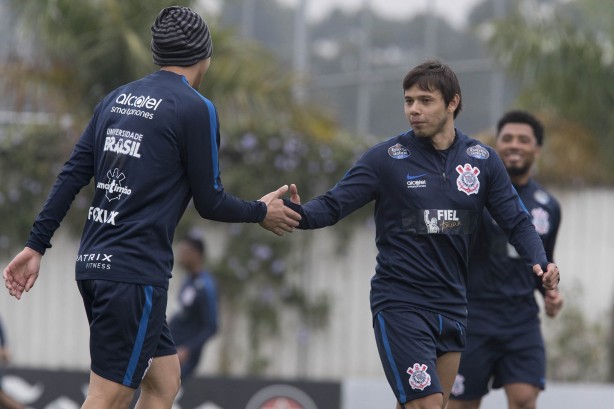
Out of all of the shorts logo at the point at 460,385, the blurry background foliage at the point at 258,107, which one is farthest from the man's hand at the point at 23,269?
the blurry background foliage at the point at 258,107

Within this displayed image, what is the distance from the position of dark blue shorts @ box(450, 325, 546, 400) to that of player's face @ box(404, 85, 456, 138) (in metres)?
1.89

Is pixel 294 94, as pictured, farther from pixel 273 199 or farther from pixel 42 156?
pixel 273 199

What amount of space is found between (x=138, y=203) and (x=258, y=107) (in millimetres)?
8689

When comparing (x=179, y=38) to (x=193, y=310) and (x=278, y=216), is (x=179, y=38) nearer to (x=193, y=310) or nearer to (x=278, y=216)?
(x=278, y=216)

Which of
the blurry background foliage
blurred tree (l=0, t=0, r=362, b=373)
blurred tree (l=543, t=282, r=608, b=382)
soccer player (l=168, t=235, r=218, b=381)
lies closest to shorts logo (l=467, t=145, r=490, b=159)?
soccer player (l=168, t=235, r=218, b=381)

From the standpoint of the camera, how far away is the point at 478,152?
6070mm

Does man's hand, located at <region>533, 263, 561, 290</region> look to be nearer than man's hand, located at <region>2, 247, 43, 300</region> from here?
No

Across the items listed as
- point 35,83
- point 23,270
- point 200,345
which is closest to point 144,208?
point 23,270

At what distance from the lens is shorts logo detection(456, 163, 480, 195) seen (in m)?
5.95

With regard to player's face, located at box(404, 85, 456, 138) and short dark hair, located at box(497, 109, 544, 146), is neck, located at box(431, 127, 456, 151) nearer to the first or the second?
player's face, located at box(404, 85, 456, 138)

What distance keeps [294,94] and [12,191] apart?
373 centimetres

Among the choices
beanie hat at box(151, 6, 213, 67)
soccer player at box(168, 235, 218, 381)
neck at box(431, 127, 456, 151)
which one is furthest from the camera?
soccer player at box(168, 235, 218, 381)

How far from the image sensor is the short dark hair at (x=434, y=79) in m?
5.91

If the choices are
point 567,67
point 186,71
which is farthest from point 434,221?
point 567,67
